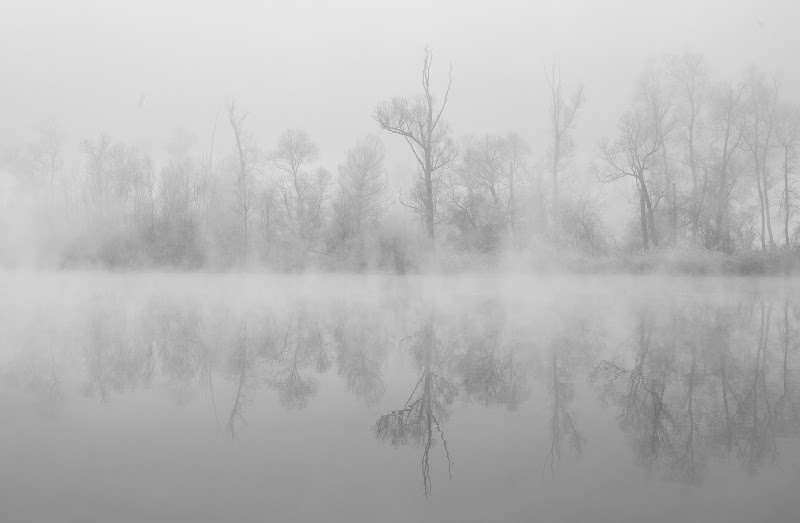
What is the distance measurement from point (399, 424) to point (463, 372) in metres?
1.30

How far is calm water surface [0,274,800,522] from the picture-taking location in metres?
2.12

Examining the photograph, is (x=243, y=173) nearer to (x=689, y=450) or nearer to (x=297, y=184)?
(x=297, y=184)

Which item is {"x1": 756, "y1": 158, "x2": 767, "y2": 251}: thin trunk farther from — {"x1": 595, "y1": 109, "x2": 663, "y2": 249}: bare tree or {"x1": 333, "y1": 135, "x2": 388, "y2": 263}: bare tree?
{"x1": 333, "y1": 135, "x2": 388, "y2": 263}: bare tree

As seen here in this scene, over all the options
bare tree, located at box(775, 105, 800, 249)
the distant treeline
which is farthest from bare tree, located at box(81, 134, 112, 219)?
bare tree, located at box(775, 105, 800, 249)

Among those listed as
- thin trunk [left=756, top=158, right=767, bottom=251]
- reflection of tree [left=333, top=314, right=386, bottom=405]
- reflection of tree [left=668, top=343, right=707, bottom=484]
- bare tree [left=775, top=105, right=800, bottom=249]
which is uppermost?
bare tree [left=775, top=105, right=800, bottom=249]

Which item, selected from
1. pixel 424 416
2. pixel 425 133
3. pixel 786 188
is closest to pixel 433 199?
pixel 425 133

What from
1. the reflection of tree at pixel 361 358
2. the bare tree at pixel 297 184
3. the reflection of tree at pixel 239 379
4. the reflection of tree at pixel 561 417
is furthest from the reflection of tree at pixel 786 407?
the bare tree at pixel 297 184

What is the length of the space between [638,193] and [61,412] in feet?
69.3

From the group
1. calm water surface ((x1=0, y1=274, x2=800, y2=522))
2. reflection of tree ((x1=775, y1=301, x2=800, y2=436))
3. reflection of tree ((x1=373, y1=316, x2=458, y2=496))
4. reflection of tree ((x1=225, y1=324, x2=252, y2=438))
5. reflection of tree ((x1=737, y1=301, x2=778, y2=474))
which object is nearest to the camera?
calm water surface ((x1=0, y1=274, x2=800, y2=522))

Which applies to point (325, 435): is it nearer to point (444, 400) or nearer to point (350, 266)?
point (444, 400)

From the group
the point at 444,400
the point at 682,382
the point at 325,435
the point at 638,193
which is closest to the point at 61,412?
the point at 325,435

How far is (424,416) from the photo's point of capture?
10.5 feet

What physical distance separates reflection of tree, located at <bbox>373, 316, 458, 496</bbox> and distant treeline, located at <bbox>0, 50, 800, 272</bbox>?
1520cm

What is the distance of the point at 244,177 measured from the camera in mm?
24531
